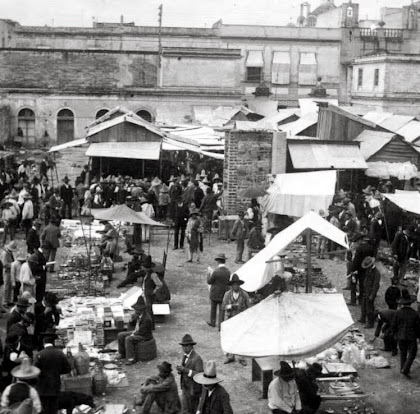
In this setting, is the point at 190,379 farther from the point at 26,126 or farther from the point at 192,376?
the point at 26,126

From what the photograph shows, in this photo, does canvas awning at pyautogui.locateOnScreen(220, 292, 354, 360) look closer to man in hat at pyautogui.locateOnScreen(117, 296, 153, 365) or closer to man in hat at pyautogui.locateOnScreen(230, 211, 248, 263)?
man in hat at pyautogui.locateOnScreen(117, 296, 153, 365)

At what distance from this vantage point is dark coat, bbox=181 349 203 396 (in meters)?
9.60

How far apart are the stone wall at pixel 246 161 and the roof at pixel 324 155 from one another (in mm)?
1050

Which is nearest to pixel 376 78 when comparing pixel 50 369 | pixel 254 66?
pixel 254 66

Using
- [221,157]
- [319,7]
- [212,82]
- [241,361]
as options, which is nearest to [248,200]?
[221,157]

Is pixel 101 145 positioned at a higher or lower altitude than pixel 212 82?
lower

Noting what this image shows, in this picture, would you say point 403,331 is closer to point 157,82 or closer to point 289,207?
point 289,207

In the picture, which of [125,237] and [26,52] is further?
[26,52]

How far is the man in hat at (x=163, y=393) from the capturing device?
31.1 ft

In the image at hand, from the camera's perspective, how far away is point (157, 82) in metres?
42.1

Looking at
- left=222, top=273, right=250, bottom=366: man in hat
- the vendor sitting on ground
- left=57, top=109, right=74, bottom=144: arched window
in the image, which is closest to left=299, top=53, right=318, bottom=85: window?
left=57, top=109, right=74, bottom=144: arched window

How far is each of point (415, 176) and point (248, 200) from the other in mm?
5914

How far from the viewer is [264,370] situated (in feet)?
34.3

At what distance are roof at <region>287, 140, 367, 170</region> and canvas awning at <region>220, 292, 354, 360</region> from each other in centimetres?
1241
